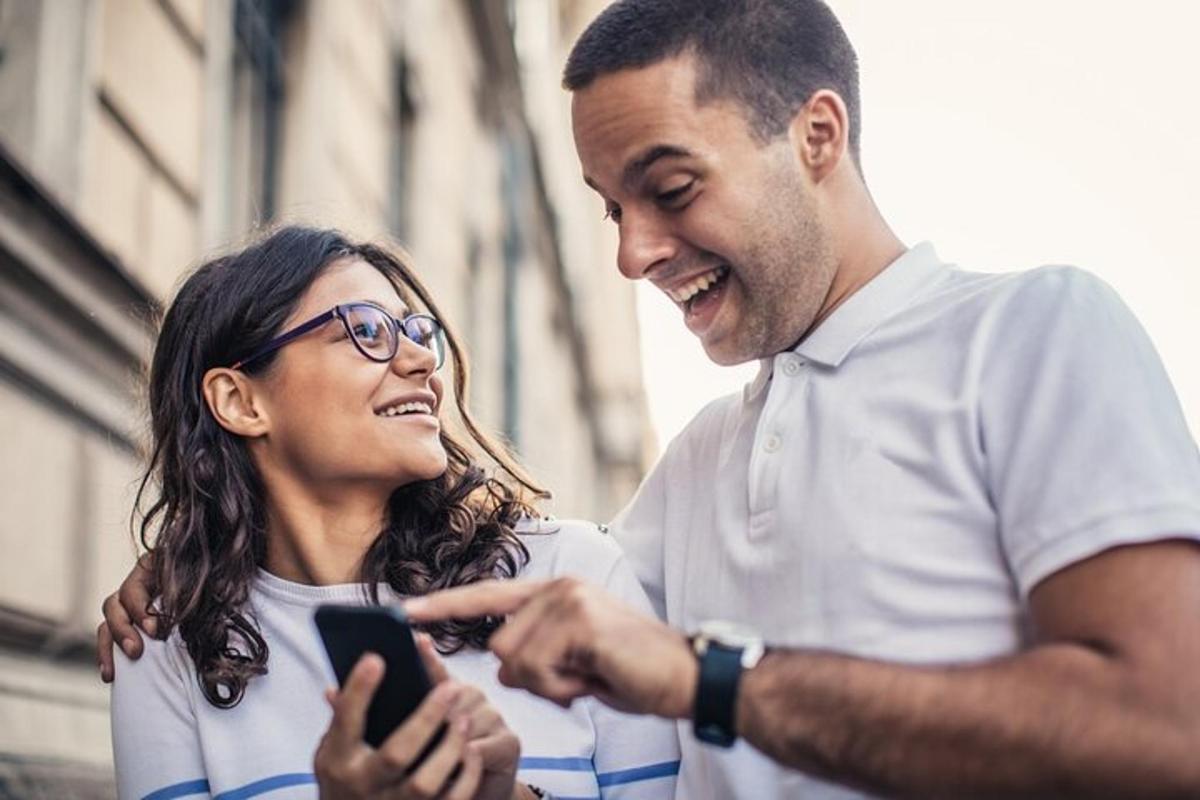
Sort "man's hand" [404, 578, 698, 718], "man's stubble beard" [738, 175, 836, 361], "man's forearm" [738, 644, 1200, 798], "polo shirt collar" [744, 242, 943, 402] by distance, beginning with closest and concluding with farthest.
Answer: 1. "man's forearm" [738, 644, 1200, 798]
2. "man's hand" [404, 578, 698, 718]
3. "polo shirt collar" [744, 242, 943, 402]
4. "man's stubble beard" [738, 175, 836, 361]

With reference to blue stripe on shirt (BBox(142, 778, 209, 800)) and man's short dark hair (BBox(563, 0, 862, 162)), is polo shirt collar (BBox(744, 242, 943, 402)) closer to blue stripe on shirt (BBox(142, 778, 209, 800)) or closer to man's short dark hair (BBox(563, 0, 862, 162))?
man's short dark hair (BBox(563, 0, 862, 162))

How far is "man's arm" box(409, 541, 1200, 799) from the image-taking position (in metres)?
1.73

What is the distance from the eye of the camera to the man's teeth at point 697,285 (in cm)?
262

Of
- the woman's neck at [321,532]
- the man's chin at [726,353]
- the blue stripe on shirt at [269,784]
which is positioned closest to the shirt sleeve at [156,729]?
the blue stripe on shirt at [269,784]

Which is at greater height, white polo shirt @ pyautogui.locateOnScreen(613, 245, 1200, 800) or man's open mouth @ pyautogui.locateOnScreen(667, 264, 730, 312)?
man's open mouth @ pyautogui.locateOnScreen(667, 264, 730, 312)

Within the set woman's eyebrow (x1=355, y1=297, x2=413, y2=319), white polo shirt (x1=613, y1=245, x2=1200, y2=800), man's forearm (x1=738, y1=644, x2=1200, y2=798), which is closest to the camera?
man's forearm (x1=738, y1=644, x2=1200, y2=798)

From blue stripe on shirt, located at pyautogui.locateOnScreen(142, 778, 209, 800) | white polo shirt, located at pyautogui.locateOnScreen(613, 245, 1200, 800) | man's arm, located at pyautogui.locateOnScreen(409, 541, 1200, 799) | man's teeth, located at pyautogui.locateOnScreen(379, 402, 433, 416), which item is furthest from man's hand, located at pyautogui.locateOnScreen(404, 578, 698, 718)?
man's teeth, located at pyautogui.locateOnScreen(379, 402, 433, 416)

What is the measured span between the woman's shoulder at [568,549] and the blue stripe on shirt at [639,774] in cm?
37

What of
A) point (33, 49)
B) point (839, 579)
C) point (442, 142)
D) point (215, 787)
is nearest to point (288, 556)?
point (215, 787)

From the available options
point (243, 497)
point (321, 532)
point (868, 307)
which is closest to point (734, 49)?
point (868, 307)

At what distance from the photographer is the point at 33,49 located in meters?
4.62

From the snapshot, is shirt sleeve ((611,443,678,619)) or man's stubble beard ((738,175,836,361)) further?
shirt sleeve ((611,443,678,619))

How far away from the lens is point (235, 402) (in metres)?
3.21

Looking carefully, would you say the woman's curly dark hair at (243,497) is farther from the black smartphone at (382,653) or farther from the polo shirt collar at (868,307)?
the polo shirt collar at (868,307)
